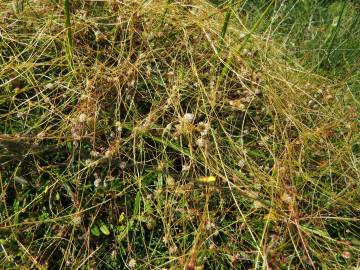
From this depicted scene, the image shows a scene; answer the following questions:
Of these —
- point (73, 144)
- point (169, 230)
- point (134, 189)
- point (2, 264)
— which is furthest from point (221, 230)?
point (2, 264)

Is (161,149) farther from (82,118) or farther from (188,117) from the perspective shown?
(82,118)

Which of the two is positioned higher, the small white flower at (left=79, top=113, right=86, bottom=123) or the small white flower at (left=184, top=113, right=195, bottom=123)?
the small white flower at (left=184, top=113, right=195, bottom=123)

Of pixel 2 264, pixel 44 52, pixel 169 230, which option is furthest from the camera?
pixel 44 52

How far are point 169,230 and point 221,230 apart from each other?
155 millimetres

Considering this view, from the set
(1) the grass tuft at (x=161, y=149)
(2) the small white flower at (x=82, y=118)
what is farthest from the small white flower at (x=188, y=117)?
(2) the small white flower at (x=82, y=118)

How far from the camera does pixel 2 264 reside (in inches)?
51.0

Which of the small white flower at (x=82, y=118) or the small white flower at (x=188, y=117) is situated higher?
the small white flower at (x=188, y=117)

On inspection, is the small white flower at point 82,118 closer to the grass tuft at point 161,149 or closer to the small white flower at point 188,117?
the grass tuft at point 161,149

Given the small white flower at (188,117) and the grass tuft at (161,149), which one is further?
the small white flower at (188,117)

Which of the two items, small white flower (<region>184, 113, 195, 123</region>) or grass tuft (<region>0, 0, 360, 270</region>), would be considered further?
small white flower (<region>184, 113, 195, 123</region>)

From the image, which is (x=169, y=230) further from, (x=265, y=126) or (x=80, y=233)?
(x=265, y=126)

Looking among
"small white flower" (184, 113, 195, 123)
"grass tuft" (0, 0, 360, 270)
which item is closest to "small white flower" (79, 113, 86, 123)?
"grass tuft" (0, 0, 360, 270)

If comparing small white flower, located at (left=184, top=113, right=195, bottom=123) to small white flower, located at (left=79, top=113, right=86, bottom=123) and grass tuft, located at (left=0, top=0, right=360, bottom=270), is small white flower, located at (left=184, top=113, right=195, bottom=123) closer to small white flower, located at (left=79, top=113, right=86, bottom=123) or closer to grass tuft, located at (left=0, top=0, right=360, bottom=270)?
grass tuft, located at (left=0, top=0, right=360, bottom=270)

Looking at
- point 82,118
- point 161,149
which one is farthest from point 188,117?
point 82,118
